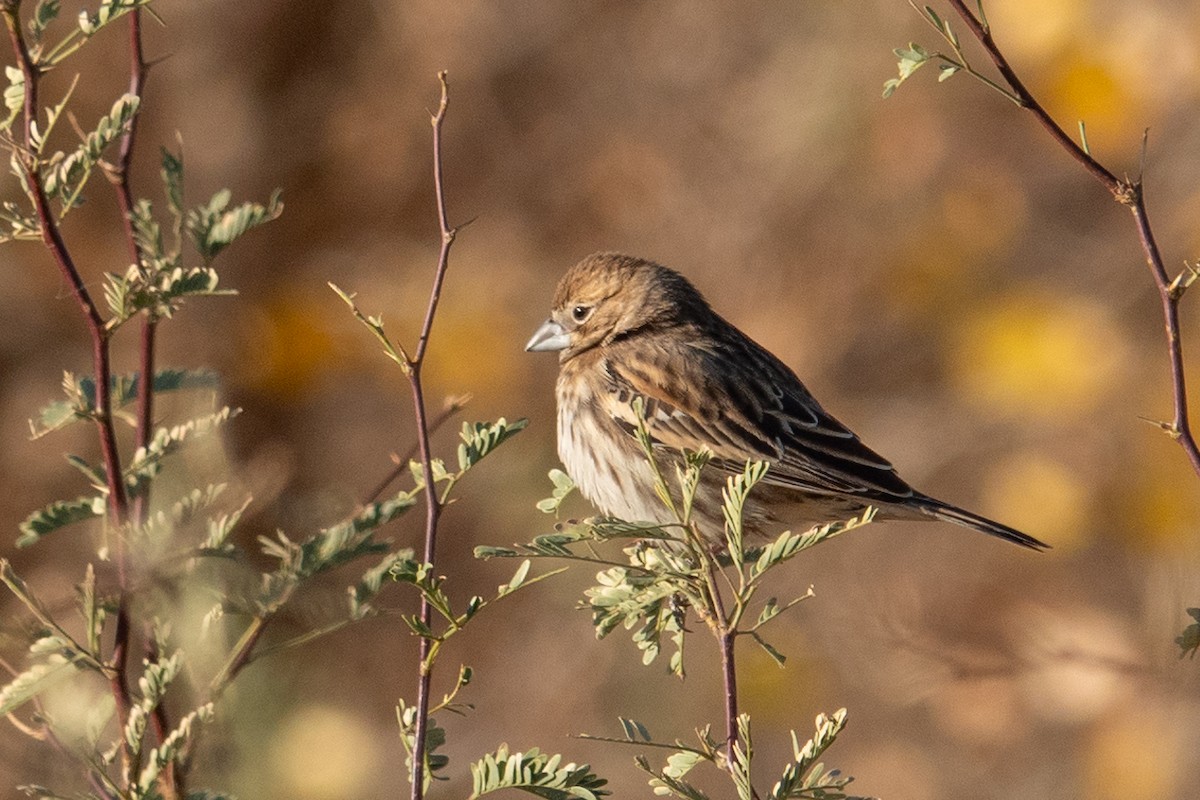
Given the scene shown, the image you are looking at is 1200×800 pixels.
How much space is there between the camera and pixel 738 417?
4.49 m

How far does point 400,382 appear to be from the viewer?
8594mm

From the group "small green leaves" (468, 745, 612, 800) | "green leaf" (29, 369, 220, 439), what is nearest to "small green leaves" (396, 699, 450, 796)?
"small green leaves" (468, 745, 612, 800)

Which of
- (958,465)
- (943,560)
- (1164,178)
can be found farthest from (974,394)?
(1164,178)

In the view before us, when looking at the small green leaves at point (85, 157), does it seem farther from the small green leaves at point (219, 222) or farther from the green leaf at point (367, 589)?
the green leaf at point (367, 589)

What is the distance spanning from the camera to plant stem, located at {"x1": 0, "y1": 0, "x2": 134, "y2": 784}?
1.98 metres

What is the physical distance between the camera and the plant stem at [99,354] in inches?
78.1

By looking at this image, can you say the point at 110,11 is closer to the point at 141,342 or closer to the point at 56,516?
the point at 141,342

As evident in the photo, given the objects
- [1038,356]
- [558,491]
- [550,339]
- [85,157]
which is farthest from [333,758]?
[85,157]

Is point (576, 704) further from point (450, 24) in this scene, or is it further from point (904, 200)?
point (450, 24)

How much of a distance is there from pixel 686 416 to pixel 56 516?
2568 millimetres

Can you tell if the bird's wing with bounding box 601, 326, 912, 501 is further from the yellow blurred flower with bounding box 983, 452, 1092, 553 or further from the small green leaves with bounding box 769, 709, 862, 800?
the yellow blurred flower with bounding box 983, 452, 1092, 553

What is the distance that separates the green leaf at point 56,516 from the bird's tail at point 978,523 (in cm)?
248

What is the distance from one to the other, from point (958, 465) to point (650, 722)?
2.01m

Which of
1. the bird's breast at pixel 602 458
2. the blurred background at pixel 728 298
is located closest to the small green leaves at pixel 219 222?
the bird's breast at pixel 602 458
